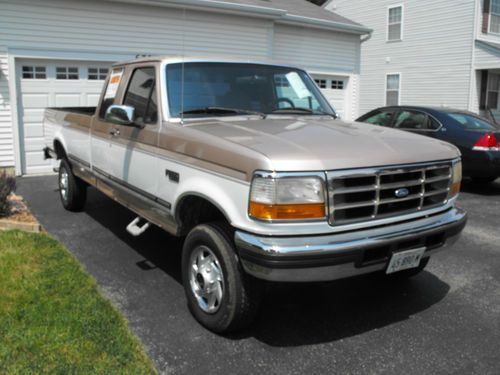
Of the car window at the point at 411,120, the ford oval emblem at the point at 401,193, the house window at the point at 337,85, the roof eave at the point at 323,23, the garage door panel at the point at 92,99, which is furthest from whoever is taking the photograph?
the house window at the point at 337,85

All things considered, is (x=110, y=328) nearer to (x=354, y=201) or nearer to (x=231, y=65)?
(x=354, y=201)

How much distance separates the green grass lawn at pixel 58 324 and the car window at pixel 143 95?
62.5 inches

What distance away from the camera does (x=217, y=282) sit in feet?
11.6

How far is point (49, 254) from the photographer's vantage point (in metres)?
5.14

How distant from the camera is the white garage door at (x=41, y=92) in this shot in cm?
1023

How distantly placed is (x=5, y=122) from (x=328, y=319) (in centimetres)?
869

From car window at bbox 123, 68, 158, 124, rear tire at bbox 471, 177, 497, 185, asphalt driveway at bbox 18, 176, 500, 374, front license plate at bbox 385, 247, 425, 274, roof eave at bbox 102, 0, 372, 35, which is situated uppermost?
roof eave at bbox 102, 0, 372, 35

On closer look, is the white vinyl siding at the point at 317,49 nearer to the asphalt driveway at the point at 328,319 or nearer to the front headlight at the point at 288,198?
the asphalt driveway at the point at 328,319

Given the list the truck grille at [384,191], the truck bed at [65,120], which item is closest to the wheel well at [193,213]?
the truck grille at [384,191]

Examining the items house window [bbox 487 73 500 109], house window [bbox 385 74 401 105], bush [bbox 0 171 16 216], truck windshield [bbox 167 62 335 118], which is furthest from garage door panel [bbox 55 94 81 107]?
house window [bbox 487 73 500 109]

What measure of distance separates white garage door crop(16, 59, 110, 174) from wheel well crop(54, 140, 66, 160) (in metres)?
3.54

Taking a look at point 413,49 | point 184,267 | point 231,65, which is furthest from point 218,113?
point 413,49

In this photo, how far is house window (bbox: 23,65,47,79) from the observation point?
1021 cm

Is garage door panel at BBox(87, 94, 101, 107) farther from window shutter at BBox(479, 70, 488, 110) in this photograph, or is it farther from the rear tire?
window shutter at BBox(479, 70, 488, 110)
